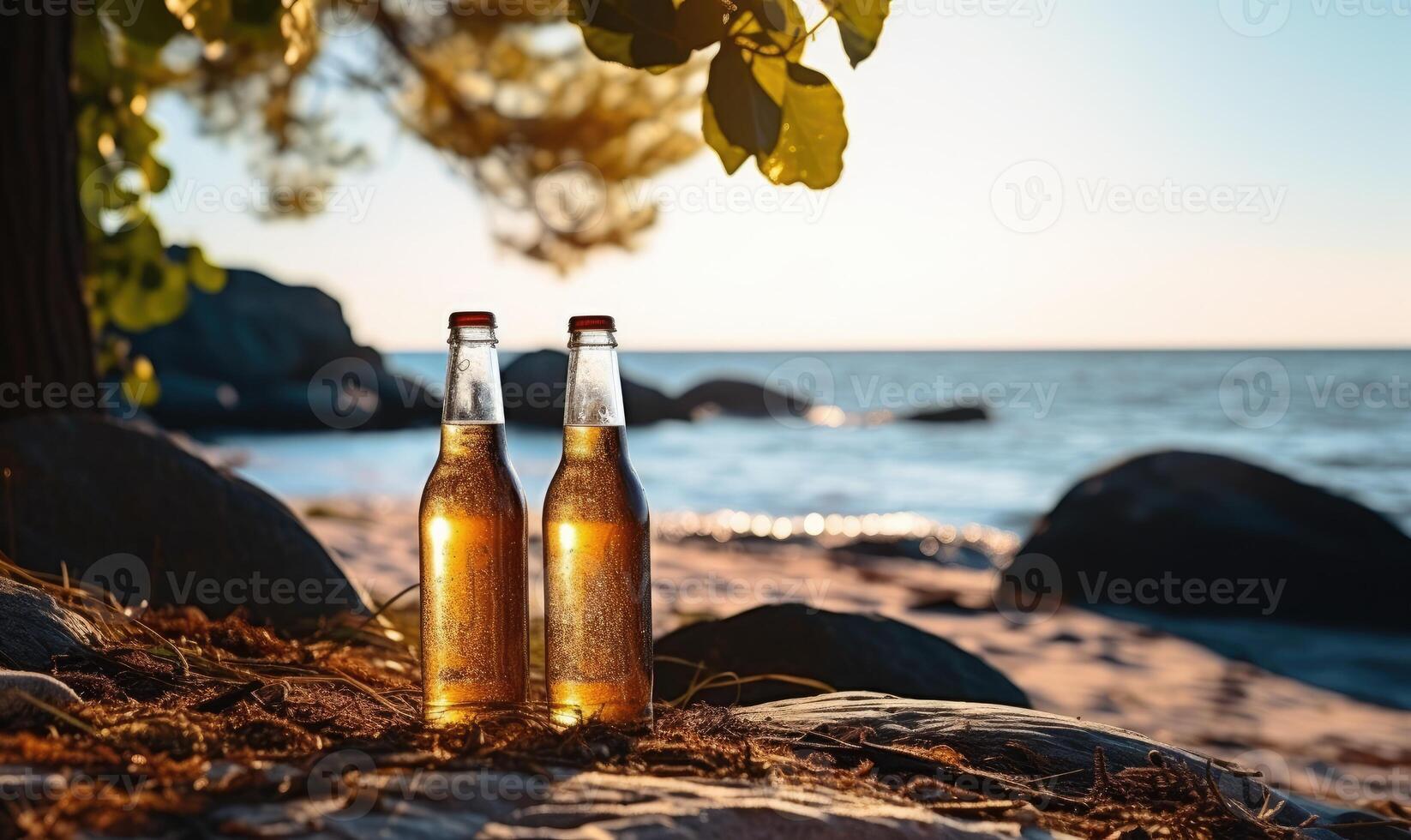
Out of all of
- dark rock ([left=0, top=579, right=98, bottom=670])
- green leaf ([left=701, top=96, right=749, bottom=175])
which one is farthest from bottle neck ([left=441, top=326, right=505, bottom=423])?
dark rock ([left=0, top=579, right=98, bottom=670])

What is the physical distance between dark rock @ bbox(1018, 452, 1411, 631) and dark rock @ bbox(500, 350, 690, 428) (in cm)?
1110

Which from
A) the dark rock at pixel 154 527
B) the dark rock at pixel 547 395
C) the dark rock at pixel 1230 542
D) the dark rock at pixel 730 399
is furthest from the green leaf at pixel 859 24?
the dark rock at pixel 730 399

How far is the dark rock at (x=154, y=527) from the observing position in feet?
9.46

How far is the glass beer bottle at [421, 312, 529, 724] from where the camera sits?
60.9 inches

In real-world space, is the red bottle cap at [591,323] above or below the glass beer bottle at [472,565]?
above

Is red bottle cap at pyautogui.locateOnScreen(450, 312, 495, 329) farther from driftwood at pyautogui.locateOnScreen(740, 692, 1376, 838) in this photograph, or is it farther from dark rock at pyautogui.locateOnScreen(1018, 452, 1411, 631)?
dark rock at pyautogui.locateOnScreen(1018, 452, 1411, 631)

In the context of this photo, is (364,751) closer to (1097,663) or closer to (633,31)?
(633,31)

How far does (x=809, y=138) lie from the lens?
64.1 inches

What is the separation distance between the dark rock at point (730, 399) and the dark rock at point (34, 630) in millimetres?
29387

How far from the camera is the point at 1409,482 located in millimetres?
16438

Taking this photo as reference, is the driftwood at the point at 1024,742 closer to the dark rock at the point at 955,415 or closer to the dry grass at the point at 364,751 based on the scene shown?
the dry grass at the point at 364,751

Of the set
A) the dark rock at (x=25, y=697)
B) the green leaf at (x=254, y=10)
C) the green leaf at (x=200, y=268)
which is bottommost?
the dark rock at (x=25, y=697)

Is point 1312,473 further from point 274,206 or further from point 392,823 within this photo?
point 392,823

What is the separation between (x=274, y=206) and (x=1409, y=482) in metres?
16.1
